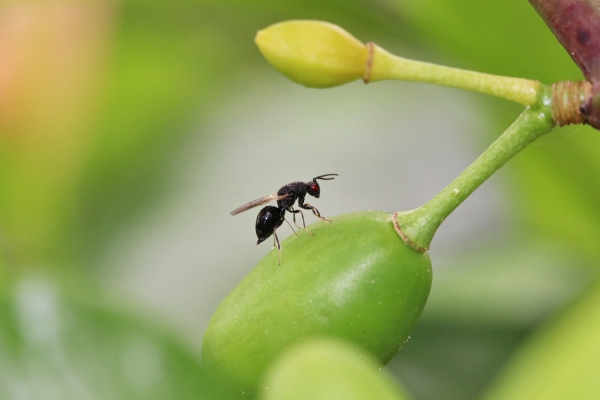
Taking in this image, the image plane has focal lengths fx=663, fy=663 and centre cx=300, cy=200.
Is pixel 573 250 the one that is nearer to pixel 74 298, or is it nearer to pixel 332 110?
pixel 74 298

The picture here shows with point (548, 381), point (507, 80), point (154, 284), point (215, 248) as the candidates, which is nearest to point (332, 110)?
point (215, 248)

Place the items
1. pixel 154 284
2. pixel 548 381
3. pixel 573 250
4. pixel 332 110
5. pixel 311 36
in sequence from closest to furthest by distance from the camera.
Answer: pixel 548 381 < pixel 311 36 < pixel 573 250 < pixel 154 284 < pixel 332 110

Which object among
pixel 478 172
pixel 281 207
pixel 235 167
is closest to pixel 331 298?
pixel 478 172

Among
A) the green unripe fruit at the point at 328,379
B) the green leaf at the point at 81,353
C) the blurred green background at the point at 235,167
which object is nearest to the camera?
the green unripe fruit at the point at 328,379

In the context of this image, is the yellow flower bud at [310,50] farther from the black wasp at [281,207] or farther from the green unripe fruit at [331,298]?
the black wasp at [281,207]

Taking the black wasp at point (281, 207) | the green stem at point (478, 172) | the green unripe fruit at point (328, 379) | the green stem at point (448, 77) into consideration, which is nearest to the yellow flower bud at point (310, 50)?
the green stem at point (448, 77)

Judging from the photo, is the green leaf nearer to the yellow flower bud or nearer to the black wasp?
the yellow flower bud

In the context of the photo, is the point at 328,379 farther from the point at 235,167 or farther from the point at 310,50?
→ the point at 235,167
